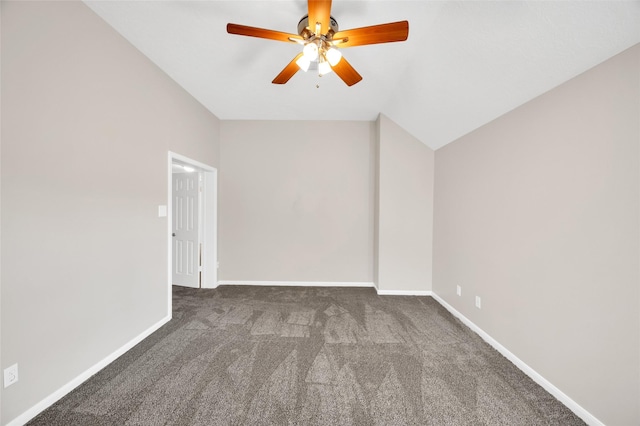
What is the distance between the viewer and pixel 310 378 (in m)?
1.89

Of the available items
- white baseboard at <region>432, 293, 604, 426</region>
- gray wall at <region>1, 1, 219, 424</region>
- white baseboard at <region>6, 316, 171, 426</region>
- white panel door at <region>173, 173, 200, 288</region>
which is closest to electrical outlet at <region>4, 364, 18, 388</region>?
gray wall at <region>1, 1, 219, 424</region>

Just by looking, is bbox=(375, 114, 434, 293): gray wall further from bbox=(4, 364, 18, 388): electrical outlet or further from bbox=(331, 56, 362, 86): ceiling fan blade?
bbox=(4, 364, 18, 388): electrical outlet

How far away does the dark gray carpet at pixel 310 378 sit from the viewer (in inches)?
61.5

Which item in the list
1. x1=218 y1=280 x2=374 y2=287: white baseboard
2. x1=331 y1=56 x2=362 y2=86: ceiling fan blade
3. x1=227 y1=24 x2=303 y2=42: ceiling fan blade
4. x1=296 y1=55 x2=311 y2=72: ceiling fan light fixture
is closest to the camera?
x1=227 y1=24 x2=303 y2=42: ceiling fan blade

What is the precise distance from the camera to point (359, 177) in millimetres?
4152

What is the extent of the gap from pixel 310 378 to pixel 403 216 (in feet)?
8.59

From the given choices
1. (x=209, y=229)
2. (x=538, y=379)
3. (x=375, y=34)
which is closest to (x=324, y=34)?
(x=375, y=34)

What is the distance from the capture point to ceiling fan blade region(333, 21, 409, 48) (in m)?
1.49

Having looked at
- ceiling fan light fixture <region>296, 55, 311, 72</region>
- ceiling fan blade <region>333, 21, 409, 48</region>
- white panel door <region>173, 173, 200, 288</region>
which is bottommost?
white panel door <region>173, 173, 200, 288</region>

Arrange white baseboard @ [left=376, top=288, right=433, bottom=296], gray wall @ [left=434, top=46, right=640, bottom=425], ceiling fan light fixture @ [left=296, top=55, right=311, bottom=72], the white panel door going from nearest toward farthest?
1. gray wall @ [left=434, top=46, right=640, bottom=425]
2. ceiling fan light fixture @ [left=296, top=55, right=311, bottom=72]
3. white baseboard @ [left=376, top=288, right=433, bottom=296]
4. the white panel door

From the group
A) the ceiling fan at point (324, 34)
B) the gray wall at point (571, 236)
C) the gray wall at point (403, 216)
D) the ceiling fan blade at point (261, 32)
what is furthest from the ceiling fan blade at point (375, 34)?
the gray wall at point (403, 216)

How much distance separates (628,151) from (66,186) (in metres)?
3.46

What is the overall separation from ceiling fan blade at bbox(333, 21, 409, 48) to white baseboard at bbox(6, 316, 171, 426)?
299 centimetres

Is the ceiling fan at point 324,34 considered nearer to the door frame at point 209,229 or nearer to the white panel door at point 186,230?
the door frame at point 209,229
